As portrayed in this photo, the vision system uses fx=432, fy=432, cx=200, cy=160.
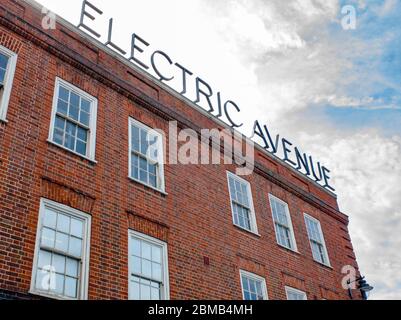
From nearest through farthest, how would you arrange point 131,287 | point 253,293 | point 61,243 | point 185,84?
point 61,243 → point 131,287 → point 253,293 → point 185,84

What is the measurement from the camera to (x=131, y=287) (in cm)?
929

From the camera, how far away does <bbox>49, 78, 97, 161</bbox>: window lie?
991 centimetres

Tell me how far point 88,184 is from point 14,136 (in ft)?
6.05

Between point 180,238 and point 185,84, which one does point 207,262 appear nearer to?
point 180,238

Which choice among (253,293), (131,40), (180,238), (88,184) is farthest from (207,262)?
(131,40)

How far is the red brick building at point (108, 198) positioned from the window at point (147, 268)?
3cm

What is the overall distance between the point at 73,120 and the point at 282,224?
868 cm

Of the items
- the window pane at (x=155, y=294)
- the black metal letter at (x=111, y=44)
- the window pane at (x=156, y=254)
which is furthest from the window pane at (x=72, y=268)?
the black metal letter at (x=111, y=44)

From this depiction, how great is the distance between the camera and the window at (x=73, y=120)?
991cm

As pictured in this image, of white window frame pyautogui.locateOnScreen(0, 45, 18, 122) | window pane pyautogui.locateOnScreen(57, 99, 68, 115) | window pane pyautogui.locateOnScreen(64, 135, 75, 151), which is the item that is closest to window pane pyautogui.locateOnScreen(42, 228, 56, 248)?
window pane pyautogui.locateOnScreen(64, 135, 75, 151)

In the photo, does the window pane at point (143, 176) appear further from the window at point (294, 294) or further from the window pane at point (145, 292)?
the window at point (294, 294)

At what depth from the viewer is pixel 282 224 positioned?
615 inches

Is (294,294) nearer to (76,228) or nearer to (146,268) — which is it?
(146,268)

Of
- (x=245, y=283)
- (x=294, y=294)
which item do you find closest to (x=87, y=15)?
(x=245, y=283)
